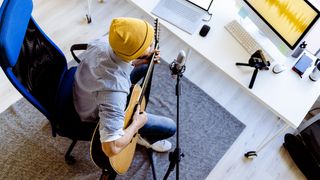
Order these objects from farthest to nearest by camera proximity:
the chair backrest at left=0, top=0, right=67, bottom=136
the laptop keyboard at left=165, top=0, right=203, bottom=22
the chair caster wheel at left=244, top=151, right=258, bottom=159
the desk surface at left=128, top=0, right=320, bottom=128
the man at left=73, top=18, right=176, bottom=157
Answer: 1. the chair caster wheel at left=244, top=151, right=258, bottom=159
2. the laptop keyboard at left=165, top=0, right=203, bottom=22
3. the desk surface at left=128, top=0, right=320, bottom=128
4. the man at left=73, top=18, right=176, bottom=157
5. the chair backrest at left=0, top=0, right=67, bottom=136

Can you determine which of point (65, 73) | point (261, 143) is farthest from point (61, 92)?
point (261, 143)

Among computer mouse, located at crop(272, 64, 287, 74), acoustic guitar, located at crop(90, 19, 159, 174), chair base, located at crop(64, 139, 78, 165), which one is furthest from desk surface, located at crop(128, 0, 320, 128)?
chair base, located at crop(64, 139, 78, 165)

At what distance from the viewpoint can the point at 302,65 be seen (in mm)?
1779

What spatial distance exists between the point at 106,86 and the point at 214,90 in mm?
1338

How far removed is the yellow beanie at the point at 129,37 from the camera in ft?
4.06

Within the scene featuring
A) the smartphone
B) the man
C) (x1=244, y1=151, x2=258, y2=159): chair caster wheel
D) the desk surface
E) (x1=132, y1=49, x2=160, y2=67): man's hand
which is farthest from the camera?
(x1=244, y1=151, x2=258, y2=159): chair caster wheel

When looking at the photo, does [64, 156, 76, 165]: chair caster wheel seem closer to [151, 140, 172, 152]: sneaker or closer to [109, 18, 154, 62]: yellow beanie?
[151, 140, 172, 152]: sneaker

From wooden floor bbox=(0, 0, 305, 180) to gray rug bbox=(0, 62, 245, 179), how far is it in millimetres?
77

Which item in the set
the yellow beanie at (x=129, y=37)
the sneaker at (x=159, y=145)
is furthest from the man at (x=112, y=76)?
the sneaker at (x=159, y=145)

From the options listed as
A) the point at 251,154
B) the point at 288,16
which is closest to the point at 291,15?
the point at 288,16

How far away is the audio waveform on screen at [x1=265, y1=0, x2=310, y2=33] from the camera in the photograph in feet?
5.05

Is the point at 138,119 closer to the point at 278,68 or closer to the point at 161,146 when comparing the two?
the point at 161,146

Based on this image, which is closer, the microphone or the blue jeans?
the microphone

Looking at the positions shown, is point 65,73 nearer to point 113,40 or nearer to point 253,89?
point 113,40
